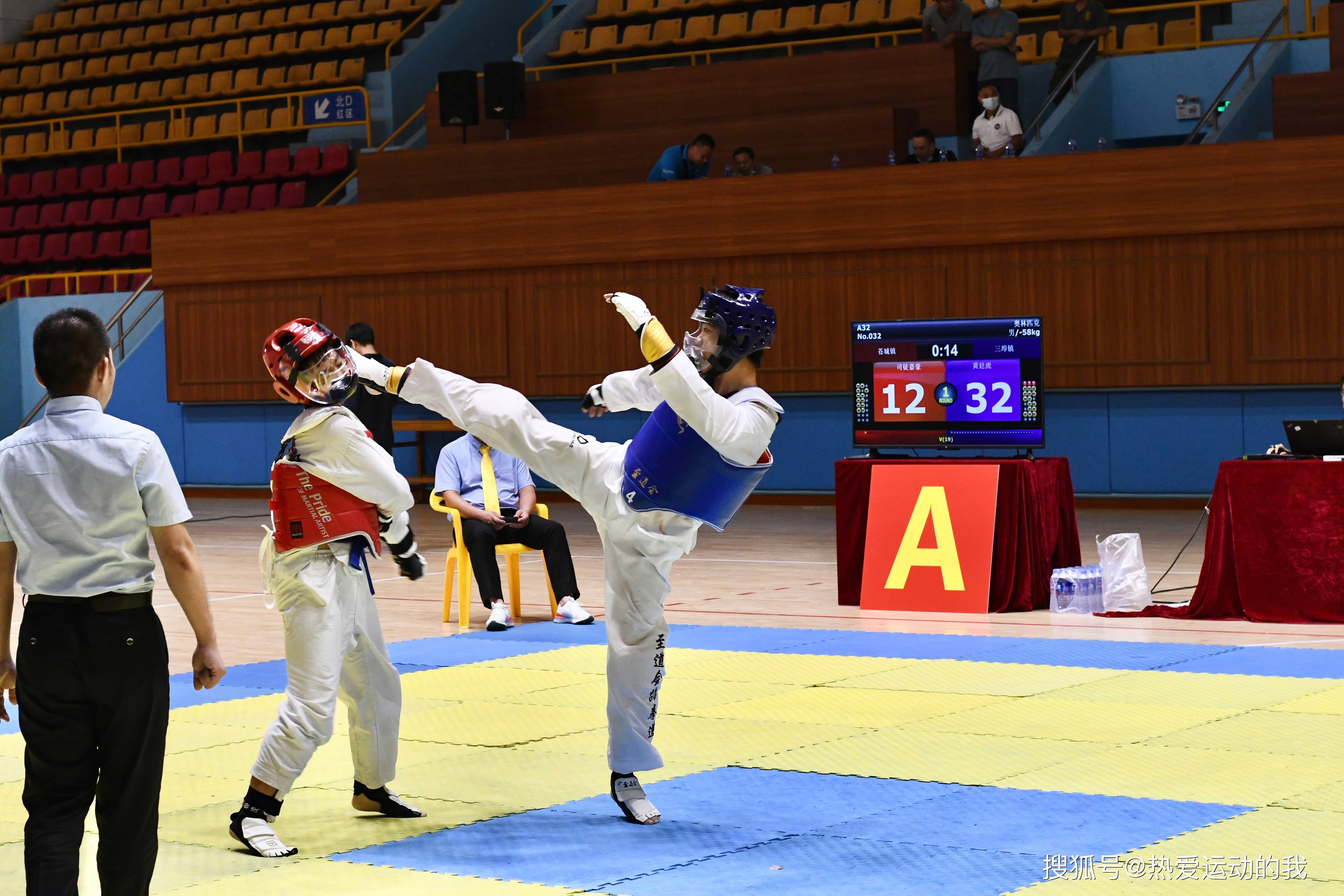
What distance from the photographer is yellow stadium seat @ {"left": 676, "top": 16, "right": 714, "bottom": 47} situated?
59.8ft

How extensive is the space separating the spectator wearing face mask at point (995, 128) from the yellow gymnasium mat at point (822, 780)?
7.94 metres

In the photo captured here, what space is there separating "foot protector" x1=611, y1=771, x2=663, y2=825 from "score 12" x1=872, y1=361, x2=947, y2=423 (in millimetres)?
5267

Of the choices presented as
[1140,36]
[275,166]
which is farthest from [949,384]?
[275,166]

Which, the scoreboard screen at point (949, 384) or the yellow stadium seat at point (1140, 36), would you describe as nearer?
the scoreboard screen at point (949, 384)

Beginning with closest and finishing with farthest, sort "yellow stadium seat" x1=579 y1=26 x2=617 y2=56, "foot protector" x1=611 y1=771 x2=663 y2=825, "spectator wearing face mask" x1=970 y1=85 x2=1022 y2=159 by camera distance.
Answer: "foot protector" x1=611 y1=771 x2=663 y2=825, "spectator wearing face mask" x1=970 y1=85 x2=1022 y2=159, "yellow stadium seat" x1=579 y1=26 x2=617 y2=56

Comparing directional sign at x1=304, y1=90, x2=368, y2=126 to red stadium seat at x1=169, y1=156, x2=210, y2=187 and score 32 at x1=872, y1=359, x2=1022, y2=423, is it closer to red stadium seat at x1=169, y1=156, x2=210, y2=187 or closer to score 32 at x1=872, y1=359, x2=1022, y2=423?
red stadium seat at x1=169, y1=156, x2=210, y2=187

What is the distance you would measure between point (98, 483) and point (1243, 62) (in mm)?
13758

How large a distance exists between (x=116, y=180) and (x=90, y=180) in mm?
513

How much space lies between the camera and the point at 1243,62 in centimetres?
1465

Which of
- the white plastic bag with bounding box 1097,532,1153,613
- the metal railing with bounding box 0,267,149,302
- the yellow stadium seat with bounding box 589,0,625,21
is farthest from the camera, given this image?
the metal railing with bounding box 0,267,149,302

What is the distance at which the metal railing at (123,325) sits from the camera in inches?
738

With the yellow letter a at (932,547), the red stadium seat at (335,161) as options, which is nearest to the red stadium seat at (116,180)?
the red stadium seat at (335,161)

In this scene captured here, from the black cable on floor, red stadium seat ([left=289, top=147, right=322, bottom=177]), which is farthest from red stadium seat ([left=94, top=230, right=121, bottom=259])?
the black cable on floor

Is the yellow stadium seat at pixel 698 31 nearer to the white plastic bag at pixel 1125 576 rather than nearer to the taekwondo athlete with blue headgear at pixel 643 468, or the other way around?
the white plastic bag at pixel 1125 576
